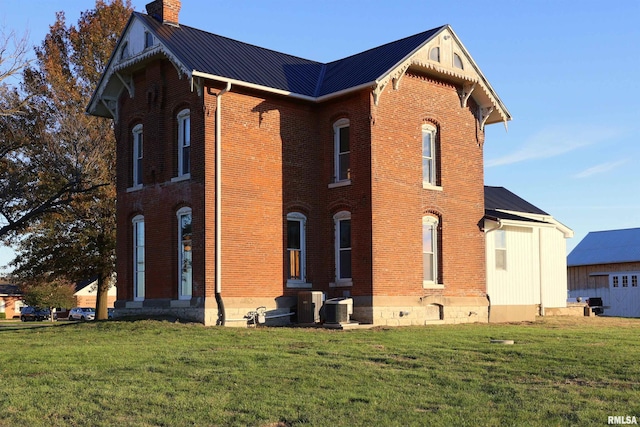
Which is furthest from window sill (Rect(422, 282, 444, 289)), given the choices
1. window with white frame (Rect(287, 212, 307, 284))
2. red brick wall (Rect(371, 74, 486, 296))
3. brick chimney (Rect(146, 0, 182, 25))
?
brick chimney (Rect(146, 0, 182, 25))

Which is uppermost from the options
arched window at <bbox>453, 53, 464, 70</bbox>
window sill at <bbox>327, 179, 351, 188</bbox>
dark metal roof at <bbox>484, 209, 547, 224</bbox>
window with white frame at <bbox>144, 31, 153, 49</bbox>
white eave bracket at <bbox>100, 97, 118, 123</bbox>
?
window with white frame at <bbox>144, 31, 153, 49</bbox>

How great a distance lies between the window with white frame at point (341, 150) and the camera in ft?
80.8

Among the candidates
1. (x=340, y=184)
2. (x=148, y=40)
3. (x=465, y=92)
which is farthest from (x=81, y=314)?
(x=465, y=92)

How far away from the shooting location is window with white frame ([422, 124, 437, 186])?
25.6 m

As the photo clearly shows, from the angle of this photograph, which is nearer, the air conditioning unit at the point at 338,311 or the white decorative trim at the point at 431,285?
the air conditioning unit at the point at 338,311

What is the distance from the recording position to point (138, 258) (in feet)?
84.6

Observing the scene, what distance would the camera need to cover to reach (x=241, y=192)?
22984 millimetres

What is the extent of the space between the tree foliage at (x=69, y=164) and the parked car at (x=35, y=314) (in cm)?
3204

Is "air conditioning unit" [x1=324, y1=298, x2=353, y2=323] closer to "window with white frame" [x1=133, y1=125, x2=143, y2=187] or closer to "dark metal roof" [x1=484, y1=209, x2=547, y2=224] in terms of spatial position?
"dark metal roof" [x1=484, y1=209, x2=547, y2=224]

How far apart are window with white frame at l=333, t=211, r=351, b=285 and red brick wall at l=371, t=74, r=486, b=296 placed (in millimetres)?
1317

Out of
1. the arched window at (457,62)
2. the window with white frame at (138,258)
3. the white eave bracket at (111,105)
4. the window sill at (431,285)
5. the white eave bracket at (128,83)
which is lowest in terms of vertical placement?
the window sill at (431,285)

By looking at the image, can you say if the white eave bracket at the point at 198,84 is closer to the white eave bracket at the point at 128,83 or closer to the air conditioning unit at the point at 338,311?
the white eave bracket at the point at 128,83
